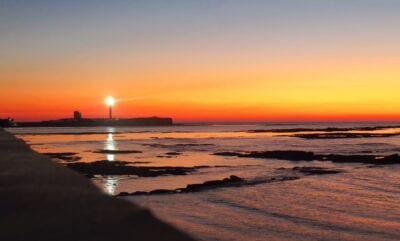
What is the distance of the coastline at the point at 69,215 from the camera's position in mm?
8227

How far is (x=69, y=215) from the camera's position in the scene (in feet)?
32.3

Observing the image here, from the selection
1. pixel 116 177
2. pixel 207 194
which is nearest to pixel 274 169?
pixel 116 177

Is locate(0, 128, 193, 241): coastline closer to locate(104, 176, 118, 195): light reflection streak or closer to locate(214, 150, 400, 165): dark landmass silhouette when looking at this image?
locate(104, 176, 118, 195): light reflection streak

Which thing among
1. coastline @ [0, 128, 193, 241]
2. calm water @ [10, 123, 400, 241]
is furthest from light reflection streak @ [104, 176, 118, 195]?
coastline @ [0, 128, 193, 241]

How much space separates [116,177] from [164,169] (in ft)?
17.9

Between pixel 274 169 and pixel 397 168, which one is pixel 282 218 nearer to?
pixel 274 169

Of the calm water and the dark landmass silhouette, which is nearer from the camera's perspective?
the calm water

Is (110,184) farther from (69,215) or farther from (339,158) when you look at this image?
(339,158)

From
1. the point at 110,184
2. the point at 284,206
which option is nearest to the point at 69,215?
the point at 284,206

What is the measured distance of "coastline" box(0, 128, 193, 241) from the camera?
8227 mm

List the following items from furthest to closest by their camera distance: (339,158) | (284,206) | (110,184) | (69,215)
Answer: (339,158) < (110,184) < (284,206) < (69,215)

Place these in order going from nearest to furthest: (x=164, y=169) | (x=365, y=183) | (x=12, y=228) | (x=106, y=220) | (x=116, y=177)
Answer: (x=12, y=228), (x=106, y=220), (x=365, y=183), (x=116, y=177), (x=164, y=169)

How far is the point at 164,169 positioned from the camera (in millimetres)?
33031

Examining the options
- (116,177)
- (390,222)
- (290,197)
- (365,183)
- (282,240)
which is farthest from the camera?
(116,177)
